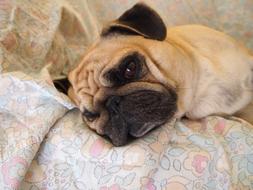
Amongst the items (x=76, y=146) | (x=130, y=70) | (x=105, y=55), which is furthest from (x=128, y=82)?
(x=76, y=146)

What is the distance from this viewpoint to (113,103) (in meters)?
1.28

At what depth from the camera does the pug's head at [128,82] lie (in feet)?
3.98

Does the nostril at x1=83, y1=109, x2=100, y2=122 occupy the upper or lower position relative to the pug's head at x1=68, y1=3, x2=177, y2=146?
lower

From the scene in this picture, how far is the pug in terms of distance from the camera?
1231 mm

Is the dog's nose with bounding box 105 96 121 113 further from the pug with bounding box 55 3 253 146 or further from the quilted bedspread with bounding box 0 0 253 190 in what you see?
the quilted bedspread with bounding box 0 0 253 190

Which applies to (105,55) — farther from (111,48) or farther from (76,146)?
(76,146)

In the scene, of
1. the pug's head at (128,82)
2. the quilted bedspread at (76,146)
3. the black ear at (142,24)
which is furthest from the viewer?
the black ear at (142,24)

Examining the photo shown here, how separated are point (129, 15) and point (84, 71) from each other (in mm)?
264

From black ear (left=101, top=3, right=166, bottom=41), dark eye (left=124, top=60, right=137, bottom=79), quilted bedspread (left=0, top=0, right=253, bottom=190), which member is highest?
black ear (left=101, top=3, right=166, bottom=41)

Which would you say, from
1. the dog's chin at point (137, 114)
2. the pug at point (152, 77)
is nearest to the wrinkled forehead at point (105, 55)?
the pug at point (152, 77)

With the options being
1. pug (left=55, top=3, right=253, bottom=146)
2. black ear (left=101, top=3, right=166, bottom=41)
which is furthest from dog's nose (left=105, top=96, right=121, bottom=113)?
black ear (left=101, top=3, right=166, bottom=41)

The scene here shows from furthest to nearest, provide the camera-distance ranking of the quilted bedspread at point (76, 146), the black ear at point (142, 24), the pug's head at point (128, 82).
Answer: the black ear at point (142, 24) < the pug's head at point (128, 82) < the quilted bedspread at point (76, 146)

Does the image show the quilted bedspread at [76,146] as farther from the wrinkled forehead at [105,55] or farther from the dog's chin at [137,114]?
the wrinkled forehead at [105,55]

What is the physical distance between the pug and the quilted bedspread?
7cm
